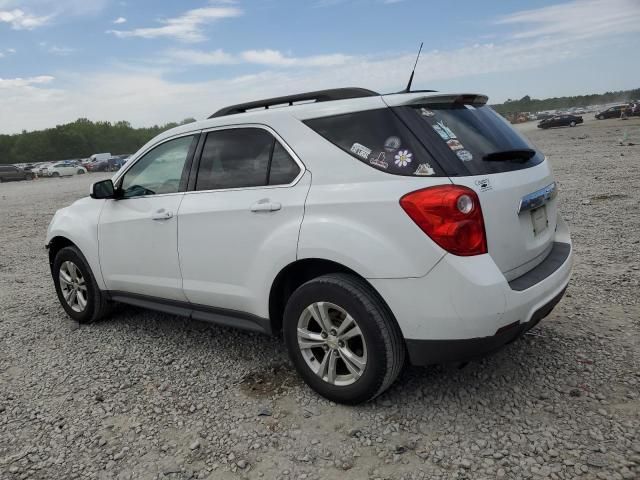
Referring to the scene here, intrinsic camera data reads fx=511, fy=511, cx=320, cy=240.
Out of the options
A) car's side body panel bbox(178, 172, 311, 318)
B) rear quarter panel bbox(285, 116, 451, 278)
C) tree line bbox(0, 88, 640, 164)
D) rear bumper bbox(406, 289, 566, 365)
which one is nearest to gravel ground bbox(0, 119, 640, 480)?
rear bumper bbox(406, 289, 566, 365)

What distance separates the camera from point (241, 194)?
11.0 feet

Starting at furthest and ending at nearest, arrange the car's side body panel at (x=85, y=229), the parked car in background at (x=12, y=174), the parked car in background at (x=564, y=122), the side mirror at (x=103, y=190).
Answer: the parked car in background at (x=564, y=122) → the parked car in background at (x=12, y=174) → the car's side body panel at (x=85, y=229) → the side mirror at (x=103, y=190)

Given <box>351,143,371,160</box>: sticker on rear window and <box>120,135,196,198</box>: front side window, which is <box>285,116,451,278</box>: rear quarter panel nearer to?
<box>351,143,371,160</box>: sticker on rear window

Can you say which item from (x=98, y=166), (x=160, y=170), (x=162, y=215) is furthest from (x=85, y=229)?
(x=98, y=166)

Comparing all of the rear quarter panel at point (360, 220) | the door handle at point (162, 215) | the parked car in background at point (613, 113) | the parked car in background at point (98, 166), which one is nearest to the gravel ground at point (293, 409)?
the rear quarter panel at point (360, 220)

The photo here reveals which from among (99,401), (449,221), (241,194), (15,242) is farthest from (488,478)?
(15,242)

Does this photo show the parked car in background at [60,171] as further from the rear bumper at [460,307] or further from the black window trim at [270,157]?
the rear bumper at [460,307]

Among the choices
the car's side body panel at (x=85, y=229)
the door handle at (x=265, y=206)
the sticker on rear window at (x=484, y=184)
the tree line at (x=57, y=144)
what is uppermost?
the tree line at (x=57, y=144)

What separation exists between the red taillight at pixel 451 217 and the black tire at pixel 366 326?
1.66 ft

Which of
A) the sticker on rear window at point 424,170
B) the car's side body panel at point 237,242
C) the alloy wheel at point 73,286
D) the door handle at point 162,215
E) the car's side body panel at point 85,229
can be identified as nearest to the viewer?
the sticker on rear window at point 424,170

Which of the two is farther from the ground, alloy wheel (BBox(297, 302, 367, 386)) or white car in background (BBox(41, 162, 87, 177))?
white car in background (BBox(41, 162, 87, 177))

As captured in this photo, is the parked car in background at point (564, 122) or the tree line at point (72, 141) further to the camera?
the tree line at point (72, 141)

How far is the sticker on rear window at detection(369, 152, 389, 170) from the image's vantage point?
2782 millimetres

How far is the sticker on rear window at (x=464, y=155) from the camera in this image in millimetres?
2732
